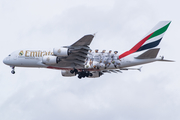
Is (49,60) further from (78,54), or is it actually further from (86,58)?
(86,58)

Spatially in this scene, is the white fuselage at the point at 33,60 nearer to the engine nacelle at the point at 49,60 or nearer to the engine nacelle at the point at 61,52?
the engine nacelle at the point at 49,60

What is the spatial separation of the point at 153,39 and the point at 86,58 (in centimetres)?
949

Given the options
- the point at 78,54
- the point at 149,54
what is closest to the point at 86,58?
the point at 78,54

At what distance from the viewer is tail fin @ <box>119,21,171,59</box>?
164 feet

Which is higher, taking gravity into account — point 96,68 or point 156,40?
point 156,40

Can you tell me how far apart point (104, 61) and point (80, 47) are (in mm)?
4957

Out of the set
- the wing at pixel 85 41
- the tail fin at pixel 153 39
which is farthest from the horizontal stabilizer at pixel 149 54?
the wing at pixel 85 41

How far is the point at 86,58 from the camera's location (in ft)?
165

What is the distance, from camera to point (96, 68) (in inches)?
1956

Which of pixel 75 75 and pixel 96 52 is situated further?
pixel 75 75

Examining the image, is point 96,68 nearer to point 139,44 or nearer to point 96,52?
point 96,52

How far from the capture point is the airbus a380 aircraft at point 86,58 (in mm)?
47172

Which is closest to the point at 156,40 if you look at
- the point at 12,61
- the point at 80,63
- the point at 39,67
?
the point at 80,63

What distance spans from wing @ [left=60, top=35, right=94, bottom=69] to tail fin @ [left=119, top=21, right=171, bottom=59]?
224 inches
